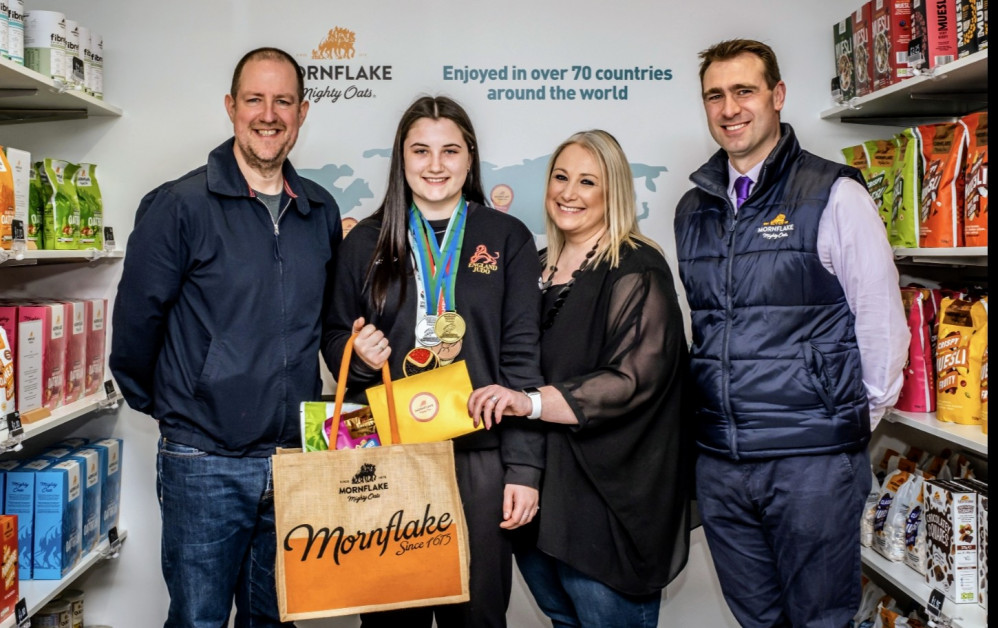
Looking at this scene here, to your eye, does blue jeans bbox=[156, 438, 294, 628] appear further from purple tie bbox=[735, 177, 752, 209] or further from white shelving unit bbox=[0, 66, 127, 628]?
purple tie bbox=[735, 177, 752, 209]

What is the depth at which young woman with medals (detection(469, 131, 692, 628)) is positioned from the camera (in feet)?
7.43

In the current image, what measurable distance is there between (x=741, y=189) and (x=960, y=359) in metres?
0.85

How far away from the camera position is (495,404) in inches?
85.7

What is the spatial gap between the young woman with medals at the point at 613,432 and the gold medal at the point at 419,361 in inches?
8.3

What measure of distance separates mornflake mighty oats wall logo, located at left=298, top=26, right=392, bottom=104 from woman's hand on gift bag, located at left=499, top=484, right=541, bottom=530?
6.04 ft

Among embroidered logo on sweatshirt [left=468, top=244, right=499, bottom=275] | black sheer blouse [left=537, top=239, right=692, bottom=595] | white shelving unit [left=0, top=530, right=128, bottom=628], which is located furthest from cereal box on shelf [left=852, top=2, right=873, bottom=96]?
white shelving unit [left=0, top=530, right=128, bottom=628]

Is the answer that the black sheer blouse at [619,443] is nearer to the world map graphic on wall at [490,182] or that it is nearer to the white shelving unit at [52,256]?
the world map graphic on wall at [490,182]

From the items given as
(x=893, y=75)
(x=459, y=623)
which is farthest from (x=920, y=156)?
(x=459, y=623)

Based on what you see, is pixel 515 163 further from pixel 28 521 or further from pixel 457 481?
pixel 28 521

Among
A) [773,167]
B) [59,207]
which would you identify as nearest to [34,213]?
[59,207]

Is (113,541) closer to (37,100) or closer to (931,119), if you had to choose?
(37,100)

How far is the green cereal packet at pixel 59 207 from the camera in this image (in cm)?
291

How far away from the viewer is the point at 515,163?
3.48 meters

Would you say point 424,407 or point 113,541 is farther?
point 113,541
